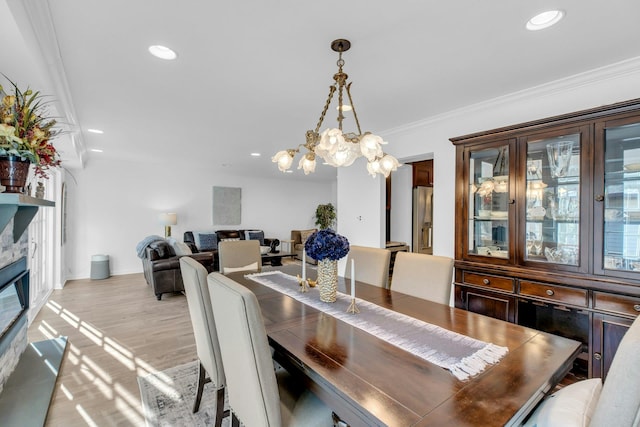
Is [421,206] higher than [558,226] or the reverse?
higher

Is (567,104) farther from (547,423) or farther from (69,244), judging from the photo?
(69,244)

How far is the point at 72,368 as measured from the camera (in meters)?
2.61

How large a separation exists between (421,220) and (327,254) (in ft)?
14.1

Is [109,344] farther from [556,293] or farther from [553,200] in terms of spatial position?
[553,200]

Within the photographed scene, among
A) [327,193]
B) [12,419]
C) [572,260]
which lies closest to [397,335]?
[572,260]

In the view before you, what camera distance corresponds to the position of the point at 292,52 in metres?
2.04

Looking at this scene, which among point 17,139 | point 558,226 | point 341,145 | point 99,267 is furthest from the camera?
point 99,267

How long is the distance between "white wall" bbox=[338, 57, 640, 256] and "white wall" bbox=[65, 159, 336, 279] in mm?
4426

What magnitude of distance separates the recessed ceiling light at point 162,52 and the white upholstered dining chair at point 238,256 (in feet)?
5.84

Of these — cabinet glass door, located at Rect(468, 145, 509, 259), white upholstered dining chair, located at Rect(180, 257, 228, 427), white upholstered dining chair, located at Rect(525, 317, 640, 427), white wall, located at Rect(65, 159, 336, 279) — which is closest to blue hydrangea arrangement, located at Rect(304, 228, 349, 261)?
white upholstered dining chair, located at Rect(180, 257, 228, 427)

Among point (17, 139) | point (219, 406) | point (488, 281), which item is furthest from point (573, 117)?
point (17, 139)

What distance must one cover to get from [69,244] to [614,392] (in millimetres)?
7721

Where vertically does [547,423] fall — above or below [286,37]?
below

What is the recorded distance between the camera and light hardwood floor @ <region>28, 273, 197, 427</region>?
2.09 metres
